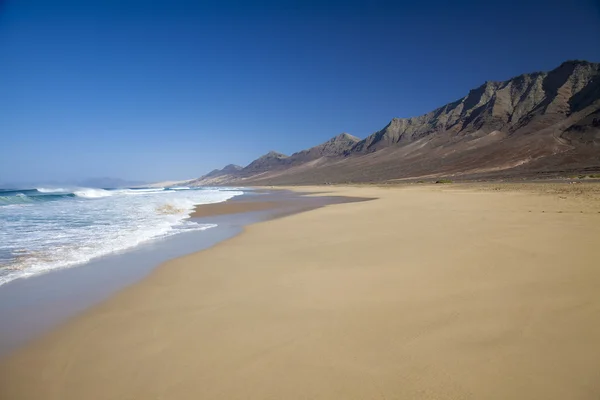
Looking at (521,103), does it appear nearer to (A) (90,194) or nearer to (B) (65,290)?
(A) (90,194)

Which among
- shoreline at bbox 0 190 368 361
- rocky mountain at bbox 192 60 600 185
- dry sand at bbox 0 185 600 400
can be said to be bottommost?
shoreline at bbox 0 190 368 361

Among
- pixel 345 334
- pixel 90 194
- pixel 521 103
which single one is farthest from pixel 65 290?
pixel 521 103

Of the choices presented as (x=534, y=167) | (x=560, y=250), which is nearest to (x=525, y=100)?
(x=534, y=167)

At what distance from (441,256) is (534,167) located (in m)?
73.0

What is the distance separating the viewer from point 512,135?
96500 mm

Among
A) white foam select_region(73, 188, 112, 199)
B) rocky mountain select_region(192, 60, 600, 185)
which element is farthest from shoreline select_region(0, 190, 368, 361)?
rocky mountain select_region(192, 60, 600, 185)

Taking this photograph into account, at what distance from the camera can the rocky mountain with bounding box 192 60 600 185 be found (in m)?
66.8

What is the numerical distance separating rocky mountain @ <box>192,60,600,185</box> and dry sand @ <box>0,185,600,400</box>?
56.5 m

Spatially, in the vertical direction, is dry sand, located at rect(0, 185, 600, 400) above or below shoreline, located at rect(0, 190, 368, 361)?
above

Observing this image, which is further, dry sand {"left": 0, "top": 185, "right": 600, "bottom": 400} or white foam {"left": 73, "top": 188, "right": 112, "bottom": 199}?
white foam {"left": 73, "top": 188, "right": 112, "bottom": 199}

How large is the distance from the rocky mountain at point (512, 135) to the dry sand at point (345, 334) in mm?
56525

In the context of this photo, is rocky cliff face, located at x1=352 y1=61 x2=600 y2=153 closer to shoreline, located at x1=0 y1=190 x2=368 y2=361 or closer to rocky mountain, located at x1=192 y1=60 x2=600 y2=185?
rocky mountain, located at x1=192 y1=60 x2=600 y2=185

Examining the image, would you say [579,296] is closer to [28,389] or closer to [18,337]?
[28,389]

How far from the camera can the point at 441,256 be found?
19.4 feet
